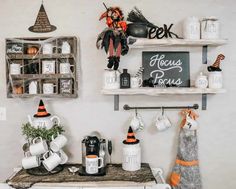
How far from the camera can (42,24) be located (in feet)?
7.47

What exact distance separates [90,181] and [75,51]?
0.92 metres

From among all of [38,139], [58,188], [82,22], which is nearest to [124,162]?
[58,188]

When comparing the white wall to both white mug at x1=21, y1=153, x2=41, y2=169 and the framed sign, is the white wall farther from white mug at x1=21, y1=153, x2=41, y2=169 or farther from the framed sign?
white mug at x1=21, y1=153, x2=41, y2=169

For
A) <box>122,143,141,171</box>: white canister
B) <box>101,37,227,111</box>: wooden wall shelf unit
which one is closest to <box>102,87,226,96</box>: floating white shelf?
<box>101,37,227,111</box>: wooden wall shelf unit

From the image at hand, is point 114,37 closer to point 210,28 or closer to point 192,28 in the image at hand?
point 192,28

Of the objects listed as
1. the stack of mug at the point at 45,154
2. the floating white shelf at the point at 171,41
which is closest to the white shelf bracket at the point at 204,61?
the floating white shelf at the point at 171,41

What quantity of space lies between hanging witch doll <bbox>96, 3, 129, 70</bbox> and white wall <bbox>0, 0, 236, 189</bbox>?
0.44 feet

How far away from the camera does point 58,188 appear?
1963 millimetres

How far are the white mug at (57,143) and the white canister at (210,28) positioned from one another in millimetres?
1208

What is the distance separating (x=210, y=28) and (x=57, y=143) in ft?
4.31

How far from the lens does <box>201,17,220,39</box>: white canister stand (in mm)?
2094

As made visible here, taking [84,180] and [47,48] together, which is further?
[47,48]

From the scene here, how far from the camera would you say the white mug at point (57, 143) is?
2131 millimetres

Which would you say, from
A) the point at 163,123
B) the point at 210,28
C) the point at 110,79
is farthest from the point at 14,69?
the point at 210,28
